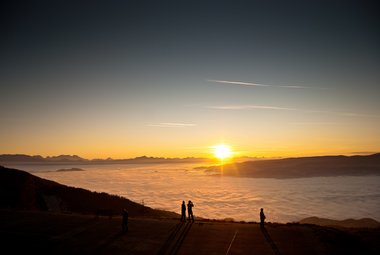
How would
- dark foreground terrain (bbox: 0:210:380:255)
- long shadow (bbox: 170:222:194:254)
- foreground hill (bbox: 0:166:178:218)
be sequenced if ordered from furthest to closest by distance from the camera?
foreground hill (bbox: 0:166:178:218) < dark foreground terrain (bbox: 0:210:380:255) < long shadow (bbox: 170:222:194:254)

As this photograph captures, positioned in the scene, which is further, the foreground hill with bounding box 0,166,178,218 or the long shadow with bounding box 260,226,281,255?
the foreground hill with bounding box 0,166,178,218

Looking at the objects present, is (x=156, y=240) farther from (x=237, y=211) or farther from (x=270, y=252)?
(x=237, y=211)

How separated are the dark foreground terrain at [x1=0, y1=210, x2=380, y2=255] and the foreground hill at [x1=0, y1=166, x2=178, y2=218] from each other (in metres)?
12.7

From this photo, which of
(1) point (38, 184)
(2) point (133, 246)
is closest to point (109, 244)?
(2) point (133, 246)

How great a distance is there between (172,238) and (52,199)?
25.7 metres

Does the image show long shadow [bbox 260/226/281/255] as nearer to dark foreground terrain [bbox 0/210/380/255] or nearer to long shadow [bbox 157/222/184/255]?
dark foreground terrain [bbox 0/210/380/255]

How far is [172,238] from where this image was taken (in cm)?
1856

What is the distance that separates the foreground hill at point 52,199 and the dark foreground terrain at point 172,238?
41.7 feet

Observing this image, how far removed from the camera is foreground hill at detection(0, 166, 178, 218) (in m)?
35.5

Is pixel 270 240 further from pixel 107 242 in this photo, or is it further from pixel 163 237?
pixel 107 242

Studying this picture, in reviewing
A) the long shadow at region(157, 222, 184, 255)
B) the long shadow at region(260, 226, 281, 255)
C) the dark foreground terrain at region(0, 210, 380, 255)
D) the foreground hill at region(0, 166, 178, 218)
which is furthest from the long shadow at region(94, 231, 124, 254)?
the foreground hill at region(0, 166, 178, 218)

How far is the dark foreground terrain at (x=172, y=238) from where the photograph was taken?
54.8ft

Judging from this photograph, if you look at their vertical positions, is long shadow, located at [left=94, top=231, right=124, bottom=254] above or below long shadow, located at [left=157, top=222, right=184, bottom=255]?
below

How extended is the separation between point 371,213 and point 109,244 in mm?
74609
